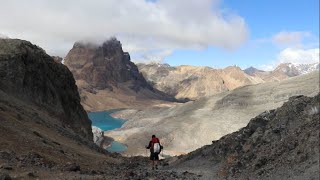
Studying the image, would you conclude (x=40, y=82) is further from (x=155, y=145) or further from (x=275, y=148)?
(x=275, y=148)

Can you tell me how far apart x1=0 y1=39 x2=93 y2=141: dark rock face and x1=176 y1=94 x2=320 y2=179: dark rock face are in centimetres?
2018

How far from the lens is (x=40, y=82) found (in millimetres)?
48375

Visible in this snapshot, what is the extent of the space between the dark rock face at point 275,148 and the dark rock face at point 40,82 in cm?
2018

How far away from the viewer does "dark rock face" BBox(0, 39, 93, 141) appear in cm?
4350

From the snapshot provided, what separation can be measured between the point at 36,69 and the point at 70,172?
32248 mm

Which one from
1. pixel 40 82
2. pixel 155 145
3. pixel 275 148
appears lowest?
pixel 275 148

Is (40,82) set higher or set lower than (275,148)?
higher

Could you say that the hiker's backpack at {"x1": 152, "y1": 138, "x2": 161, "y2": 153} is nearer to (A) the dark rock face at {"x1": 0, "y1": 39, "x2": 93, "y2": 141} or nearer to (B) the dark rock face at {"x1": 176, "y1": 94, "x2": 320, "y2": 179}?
(B) the dark rock face at {"x1": 176, "y1": 94, "x2": 320, "y2": 179}

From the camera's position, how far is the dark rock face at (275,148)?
1981cm

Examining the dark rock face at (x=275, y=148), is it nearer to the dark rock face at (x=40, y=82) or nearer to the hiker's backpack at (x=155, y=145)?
the hiker's backpack at (x=155, y=145)

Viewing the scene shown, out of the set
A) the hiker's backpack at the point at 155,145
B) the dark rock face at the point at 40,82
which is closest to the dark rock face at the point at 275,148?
the hiker's backpack at the point at 155,145

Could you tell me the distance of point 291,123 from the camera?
25422 millimetres

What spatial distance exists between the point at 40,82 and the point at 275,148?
3218 cm

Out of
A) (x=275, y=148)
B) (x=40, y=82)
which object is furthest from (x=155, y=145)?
(x=40, y=82)
